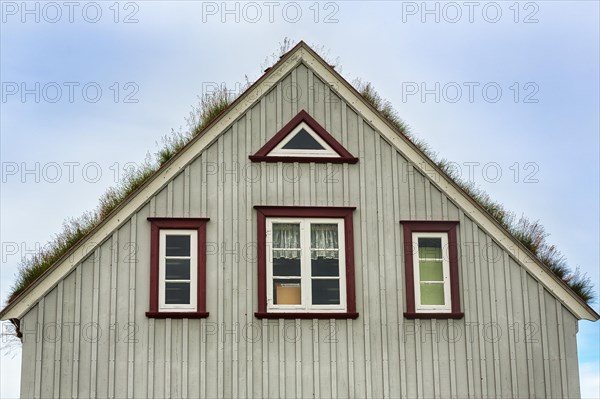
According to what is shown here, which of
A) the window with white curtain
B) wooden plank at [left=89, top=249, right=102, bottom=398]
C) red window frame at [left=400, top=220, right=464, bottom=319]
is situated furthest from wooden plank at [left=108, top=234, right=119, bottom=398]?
red window frame at [left=400, top=220, right=464, bottom=319]

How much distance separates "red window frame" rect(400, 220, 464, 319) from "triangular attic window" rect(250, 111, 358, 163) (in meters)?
1.85

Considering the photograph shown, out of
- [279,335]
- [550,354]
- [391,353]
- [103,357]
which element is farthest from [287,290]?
[550,354]

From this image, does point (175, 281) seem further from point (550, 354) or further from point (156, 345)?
point (550, 354)

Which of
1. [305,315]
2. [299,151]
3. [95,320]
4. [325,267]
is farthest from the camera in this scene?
[299,151]

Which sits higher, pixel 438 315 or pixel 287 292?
pixel 287 292

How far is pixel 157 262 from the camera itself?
874 inches

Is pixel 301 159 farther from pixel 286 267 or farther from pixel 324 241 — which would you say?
pixel 286 267

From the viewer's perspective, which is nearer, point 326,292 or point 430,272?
point 326,292

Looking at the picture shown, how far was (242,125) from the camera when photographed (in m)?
23.2

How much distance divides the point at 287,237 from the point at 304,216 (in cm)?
54

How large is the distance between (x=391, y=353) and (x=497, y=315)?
2276mm

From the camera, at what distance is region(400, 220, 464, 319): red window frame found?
886 inches

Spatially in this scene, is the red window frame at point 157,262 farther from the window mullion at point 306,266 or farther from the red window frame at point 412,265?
the red window frame at point 412,265

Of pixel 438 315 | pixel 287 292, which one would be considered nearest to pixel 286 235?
pixel 287 292
